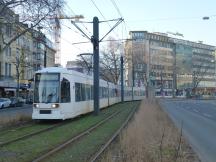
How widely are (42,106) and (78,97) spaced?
4727 mm

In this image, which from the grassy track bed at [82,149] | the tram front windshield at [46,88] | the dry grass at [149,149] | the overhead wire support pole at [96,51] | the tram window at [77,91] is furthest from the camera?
the overhead wire support pole at [96,51]

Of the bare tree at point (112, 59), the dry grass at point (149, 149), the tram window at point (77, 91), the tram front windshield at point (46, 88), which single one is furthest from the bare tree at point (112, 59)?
the dry grass at point (149, 149)

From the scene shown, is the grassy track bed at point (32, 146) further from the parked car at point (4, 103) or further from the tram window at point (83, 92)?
the parked car at point (4, 103)

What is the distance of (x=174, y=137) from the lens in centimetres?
1861

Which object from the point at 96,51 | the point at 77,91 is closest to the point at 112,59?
the point at 96,51

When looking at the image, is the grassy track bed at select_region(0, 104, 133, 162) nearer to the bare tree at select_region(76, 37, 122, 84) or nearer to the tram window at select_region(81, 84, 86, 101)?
the tram window at select_region(81, 84, 86, 101)

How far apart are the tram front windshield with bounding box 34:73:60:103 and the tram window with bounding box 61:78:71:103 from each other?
1.20ft

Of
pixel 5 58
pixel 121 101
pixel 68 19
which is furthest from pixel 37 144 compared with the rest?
pixel 5 58

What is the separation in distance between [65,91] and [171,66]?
136 meters

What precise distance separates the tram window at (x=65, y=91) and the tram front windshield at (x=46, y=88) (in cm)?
37

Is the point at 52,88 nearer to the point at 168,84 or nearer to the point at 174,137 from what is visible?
the point at 174,137

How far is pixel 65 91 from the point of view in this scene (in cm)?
2862

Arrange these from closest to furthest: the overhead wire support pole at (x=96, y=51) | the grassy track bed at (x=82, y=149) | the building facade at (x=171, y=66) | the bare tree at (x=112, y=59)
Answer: the grassy track bed at (x=82, y=149)
the overhead wire support pole at (x=96, y=51)
the bare tree at (x=112, y=59)
the building facade at (x=171, y=66)

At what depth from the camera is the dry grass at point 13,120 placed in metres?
26.3
